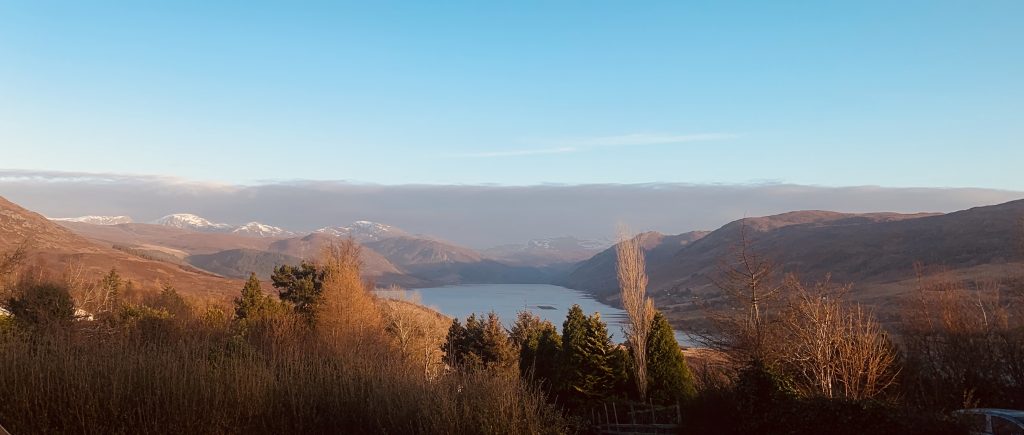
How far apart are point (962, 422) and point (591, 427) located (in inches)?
396

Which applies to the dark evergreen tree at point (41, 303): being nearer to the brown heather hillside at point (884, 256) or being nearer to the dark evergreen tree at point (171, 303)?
the dark evergreen tree at point (171, 303)

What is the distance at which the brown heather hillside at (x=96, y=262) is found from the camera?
9338 centimetres

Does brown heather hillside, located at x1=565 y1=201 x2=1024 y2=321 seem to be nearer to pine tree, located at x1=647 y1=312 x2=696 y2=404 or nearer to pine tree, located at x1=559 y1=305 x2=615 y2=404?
pine tree, located at x1=559 y1=305 x2=615 y2=404

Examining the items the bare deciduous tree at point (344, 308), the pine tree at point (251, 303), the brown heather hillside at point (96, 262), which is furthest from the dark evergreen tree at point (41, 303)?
the brown heather hillside at point (96, 262)

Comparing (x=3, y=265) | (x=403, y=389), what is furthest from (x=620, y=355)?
(x=3, y=265)

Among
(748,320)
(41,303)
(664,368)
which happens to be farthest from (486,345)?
(41,303)

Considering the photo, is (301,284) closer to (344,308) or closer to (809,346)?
(344,308)

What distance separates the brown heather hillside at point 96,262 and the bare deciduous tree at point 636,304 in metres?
62.6

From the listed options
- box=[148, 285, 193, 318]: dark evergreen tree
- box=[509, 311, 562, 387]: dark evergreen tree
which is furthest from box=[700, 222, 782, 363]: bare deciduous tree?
box=[148, 285, 193, 318]: dark evergreen tree

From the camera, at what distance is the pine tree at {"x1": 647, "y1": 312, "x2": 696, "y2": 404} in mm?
Result: 19047

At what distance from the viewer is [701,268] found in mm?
169000

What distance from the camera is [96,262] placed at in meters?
108

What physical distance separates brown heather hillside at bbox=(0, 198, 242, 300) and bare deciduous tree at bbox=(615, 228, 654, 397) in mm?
62628

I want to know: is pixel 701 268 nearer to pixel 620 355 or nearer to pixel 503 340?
pixel 503 340
